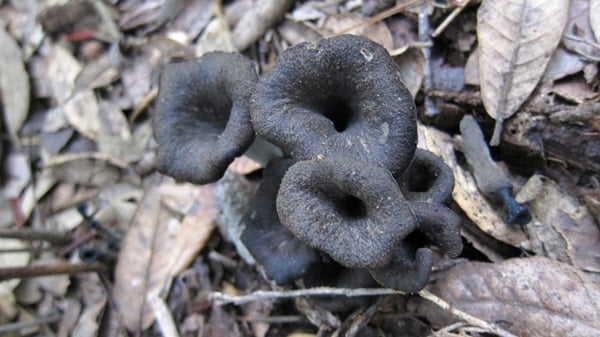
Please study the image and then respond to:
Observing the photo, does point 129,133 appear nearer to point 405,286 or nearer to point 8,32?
point 8,32

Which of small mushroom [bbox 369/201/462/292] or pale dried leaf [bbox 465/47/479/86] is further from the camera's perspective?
pale dried leaf [bbox 465/47/479/86]

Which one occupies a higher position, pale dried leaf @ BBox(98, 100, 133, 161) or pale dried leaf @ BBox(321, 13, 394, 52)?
→ pale dried leaf @ BBox(321, 13, 394, 52)

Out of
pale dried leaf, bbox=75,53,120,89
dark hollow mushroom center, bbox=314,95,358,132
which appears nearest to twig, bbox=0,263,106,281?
pale dried leaf, bbox=75,53,120,89

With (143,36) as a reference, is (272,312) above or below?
below

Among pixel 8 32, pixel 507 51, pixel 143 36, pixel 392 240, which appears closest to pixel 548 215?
pixel 507 51

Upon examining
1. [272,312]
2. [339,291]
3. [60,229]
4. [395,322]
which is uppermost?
[339,291]

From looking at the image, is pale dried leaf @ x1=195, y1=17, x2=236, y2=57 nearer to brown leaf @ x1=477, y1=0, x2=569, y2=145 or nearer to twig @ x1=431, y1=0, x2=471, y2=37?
twig @ x1=431, y1=0, x2=471, y2=37

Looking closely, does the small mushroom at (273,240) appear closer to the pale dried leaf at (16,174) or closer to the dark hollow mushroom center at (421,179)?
the dark hollow mushroom center at (421,179)

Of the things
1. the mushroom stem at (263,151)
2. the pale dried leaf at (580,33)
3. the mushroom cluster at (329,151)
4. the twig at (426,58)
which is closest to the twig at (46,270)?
the mushroom cluster at (329,151)
